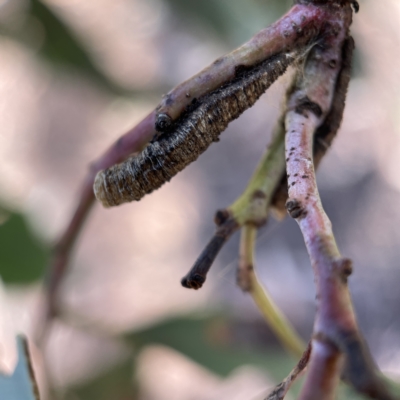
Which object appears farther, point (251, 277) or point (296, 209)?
point (251, 277)

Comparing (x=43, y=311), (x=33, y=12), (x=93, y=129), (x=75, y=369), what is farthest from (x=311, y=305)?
(x=33, y=12)

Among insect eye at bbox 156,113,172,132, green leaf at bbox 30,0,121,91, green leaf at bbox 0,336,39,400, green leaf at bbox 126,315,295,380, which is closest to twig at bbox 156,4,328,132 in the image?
insect eye at bbox 156,113,172,132

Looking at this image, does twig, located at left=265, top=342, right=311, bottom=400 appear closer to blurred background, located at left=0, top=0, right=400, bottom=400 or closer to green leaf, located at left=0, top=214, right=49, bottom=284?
blurred background, located at left=0, top=0, right=400, bottom=400

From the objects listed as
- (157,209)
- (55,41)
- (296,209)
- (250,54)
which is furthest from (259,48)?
(157,209)

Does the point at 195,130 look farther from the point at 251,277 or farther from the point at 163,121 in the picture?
the point at 251,277

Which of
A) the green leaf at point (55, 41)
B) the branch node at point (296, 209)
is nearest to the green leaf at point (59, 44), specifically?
the green leaf at point (55, 41)

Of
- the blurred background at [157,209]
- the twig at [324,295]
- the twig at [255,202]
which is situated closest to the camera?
the twig at [324,295]

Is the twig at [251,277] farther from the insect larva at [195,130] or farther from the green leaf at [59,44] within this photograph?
the green leaf at [59,44]

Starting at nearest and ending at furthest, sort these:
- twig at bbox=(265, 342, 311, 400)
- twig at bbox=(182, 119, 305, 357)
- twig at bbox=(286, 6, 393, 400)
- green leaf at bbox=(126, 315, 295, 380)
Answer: twig at bbox=(286, 6, 393, 400) < twig at bbox=(265, 342, 311, 400) < twig at bbox=(182, 119, 305, 357) < green leaf at bbox=(126, 315, 295, 380)
